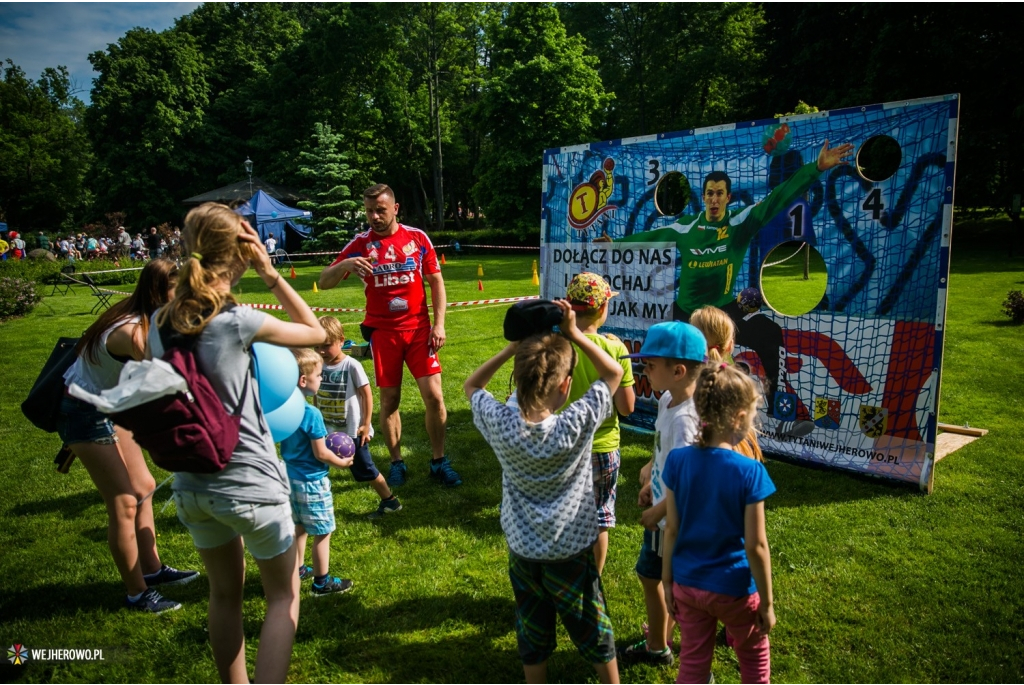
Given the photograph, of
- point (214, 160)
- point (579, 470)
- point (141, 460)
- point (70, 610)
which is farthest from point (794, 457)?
point (214, 160)

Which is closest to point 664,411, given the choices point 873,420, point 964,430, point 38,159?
point 873,420

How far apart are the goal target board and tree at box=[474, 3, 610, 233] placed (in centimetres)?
2791

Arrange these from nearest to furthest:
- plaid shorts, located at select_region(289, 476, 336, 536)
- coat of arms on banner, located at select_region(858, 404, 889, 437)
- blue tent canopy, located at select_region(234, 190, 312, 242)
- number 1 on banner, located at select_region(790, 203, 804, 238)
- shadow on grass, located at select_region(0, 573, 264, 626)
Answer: plaid shorts, located at select_region(289, 476, 336, 536) → shadow on grass, located at select_region(0, 573, 264, 626) → coat of arms on banner, located at select_region(858, 404, 889, 437) → number 1 on banner, located at select_region(790, 203, 804, 238) → blue tent canopy, located at select_region(234, 190, 312, 242)

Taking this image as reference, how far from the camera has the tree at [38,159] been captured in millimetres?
45875

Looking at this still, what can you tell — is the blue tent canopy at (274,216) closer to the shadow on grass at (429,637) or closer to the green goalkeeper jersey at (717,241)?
the green goalkeeper jersey at (717,241)

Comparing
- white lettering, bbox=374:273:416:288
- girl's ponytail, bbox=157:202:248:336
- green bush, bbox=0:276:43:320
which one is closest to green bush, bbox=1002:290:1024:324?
white lettering, bbox=374:273:416:288

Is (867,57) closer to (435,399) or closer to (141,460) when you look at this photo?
(435,399)

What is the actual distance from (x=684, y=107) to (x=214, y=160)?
107 feet

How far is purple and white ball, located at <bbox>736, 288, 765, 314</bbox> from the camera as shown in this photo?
6.22 metres

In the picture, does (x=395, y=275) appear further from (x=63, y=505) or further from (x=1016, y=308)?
(x=1016, y=308)

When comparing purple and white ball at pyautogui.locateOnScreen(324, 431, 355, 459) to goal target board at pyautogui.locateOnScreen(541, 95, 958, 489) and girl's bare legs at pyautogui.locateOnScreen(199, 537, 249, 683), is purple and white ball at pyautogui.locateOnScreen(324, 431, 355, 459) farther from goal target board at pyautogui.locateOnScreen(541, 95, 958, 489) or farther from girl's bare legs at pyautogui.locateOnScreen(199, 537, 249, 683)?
goal target board at pyautogui.locateOnScreen(541, 95, 958, 489)

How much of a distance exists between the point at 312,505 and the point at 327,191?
33.4m

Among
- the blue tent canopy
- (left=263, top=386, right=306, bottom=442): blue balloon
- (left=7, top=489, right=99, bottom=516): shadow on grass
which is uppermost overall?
the blue tent canopy

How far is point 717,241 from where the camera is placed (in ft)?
21.0
